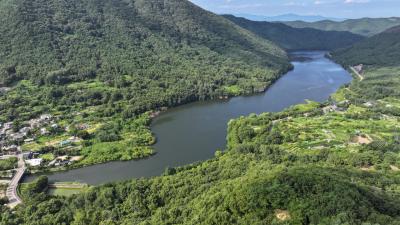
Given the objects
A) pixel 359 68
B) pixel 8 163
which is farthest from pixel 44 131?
pixel 359 68

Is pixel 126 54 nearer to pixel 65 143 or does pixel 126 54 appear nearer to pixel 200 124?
pixel 200 124

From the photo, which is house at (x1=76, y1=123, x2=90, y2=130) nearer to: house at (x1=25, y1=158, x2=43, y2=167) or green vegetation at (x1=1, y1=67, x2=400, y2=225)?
house at (x1=25, y1=158, x2=43, y2=167)

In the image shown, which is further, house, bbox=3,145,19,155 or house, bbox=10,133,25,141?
house, bbox=10,133,25,141

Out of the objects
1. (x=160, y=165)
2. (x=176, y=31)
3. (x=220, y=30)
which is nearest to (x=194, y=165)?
(x=160, y=165)

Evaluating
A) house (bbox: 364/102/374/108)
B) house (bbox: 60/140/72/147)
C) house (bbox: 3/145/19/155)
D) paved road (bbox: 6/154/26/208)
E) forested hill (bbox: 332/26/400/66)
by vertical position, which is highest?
forested hill (bbox: 332/26/400/66)

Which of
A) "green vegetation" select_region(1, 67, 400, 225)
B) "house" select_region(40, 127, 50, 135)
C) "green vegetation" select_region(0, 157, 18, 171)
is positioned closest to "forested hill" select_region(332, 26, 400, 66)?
"green vegetation" select_region(1, 67, 400, 225)

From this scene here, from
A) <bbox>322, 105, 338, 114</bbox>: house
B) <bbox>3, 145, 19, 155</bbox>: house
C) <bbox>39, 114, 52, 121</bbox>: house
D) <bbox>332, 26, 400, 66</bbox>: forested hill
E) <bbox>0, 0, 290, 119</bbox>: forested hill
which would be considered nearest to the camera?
<bbox>3, 145, 19, 155</bbox>: house

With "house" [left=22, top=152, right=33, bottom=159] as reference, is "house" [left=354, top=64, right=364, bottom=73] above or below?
above
